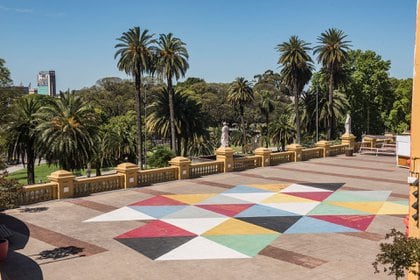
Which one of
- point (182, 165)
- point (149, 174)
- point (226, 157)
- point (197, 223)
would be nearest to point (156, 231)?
point (197, 223)

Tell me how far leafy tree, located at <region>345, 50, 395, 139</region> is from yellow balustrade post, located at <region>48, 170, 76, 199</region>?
51586 mm

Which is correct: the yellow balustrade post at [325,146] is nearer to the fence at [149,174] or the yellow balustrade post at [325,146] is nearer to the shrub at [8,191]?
the fence at [149,174]

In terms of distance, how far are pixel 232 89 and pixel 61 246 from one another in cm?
6290

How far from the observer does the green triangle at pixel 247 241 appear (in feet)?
49.8

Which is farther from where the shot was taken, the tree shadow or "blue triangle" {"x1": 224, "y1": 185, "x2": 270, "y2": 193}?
"blue triangle" {"x1": 224, "y1": 185, "x2": 270, "y2": 193}

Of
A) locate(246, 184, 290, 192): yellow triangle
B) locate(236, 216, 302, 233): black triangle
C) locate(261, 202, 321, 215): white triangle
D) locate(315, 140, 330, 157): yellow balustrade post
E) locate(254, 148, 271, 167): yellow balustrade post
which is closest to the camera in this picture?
locate(236, 216, 302, 233): black triangle

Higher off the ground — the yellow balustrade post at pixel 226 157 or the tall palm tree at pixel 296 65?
the tall palm tree at pixel 296 65

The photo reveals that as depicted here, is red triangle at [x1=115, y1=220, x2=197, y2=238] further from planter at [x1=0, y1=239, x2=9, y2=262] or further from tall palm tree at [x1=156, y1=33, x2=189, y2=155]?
tall palm tree at [x1=156, y1=33, x2=189, y2=155]

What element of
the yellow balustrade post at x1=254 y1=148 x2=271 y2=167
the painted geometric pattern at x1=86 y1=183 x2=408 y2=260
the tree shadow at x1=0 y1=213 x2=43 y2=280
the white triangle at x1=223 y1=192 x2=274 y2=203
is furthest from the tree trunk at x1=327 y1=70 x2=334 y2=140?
the tree shadow at x1=0 y1=213 x2=43 y2=280

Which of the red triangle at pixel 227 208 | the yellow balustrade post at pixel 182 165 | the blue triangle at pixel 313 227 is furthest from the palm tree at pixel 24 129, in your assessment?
the blue triangle at pixel 313 227

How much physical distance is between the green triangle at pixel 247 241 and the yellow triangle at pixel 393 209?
6.48 meters

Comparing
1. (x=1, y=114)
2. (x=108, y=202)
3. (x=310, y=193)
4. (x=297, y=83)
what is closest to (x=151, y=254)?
(x=108, y=202)

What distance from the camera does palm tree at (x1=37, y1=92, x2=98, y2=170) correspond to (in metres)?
35.5

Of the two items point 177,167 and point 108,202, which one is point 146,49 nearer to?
point 177,167
